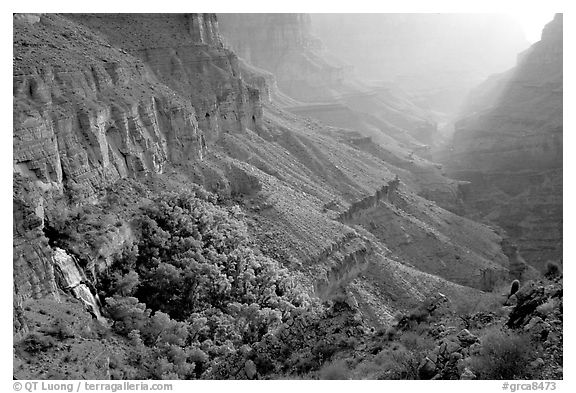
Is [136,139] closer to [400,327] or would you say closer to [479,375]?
[400,327]

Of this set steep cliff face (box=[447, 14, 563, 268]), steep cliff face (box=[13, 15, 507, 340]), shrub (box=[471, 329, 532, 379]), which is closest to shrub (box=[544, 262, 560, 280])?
shrub (box=[471, 329, 532, 379])

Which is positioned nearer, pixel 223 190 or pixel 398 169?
pixel 223 190

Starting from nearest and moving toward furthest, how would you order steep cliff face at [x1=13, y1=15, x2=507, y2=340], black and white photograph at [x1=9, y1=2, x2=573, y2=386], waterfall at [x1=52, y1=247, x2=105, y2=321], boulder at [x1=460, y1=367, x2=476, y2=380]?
boulder at [x1=460, y1=367, x2=476, y2=380]
black and white photograph at [x1=9, y1=2, x2=573, y2=386]
waterfall at [x1=52, y1=247, x2=105, y2=321]
steep cliff face at [x1=13, y1=15, x2=507, y2=340]

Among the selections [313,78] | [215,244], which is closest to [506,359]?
[215,244]

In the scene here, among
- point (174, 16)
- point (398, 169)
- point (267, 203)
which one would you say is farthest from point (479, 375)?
point (398, 169)

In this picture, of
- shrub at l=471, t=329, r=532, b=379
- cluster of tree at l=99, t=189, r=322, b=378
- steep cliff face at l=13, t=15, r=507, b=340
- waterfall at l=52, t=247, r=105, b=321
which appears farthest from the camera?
steep cliff face at l=13, t=15, r=507, b=340

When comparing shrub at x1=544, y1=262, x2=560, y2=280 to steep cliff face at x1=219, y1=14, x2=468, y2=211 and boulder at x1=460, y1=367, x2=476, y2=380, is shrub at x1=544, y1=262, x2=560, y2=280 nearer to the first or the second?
boulder at x1=460, y1=367, x2=476, y2=380
